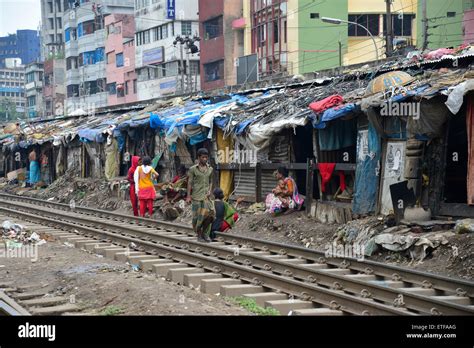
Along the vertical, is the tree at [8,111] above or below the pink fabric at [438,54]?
above

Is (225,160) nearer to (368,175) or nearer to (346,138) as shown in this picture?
(346,138)

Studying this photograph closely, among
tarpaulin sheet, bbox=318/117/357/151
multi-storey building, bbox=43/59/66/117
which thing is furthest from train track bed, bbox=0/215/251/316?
multi-storey building, bbox=43/59/66/117

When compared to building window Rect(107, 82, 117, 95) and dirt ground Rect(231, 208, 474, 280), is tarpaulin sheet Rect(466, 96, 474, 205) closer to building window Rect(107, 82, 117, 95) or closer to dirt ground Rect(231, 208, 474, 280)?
dirt ground Rect(231, 208, 474, 280)

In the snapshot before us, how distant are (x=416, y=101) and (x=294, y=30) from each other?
39006 millimetres

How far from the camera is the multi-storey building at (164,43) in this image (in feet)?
216

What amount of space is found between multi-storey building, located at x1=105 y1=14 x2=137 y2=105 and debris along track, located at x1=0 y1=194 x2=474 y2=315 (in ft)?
194

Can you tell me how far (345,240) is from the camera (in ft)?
51.1

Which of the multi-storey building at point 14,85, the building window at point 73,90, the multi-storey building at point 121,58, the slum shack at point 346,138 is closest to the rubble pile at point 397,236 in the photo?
the slum shack at point 346,138

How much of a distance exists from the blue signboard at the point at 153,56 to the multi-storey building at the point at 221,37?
25.8 feet

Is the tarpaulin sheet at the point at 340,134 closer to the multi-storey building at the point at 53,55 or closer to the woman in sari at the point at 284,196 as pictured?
the woman in sari at the point at 284,196

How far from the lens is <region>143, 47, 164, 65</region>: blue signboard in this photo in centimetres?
6838

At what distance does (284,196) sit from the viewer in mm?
19406

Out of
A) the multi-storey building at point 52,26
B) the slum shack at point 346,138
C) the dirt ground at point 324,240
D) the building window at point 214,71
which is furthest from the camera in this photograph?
the multi-storey building at point 52,26

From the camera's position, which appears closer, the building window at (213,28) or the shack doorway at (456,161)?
the shack doorway at (456,161)
